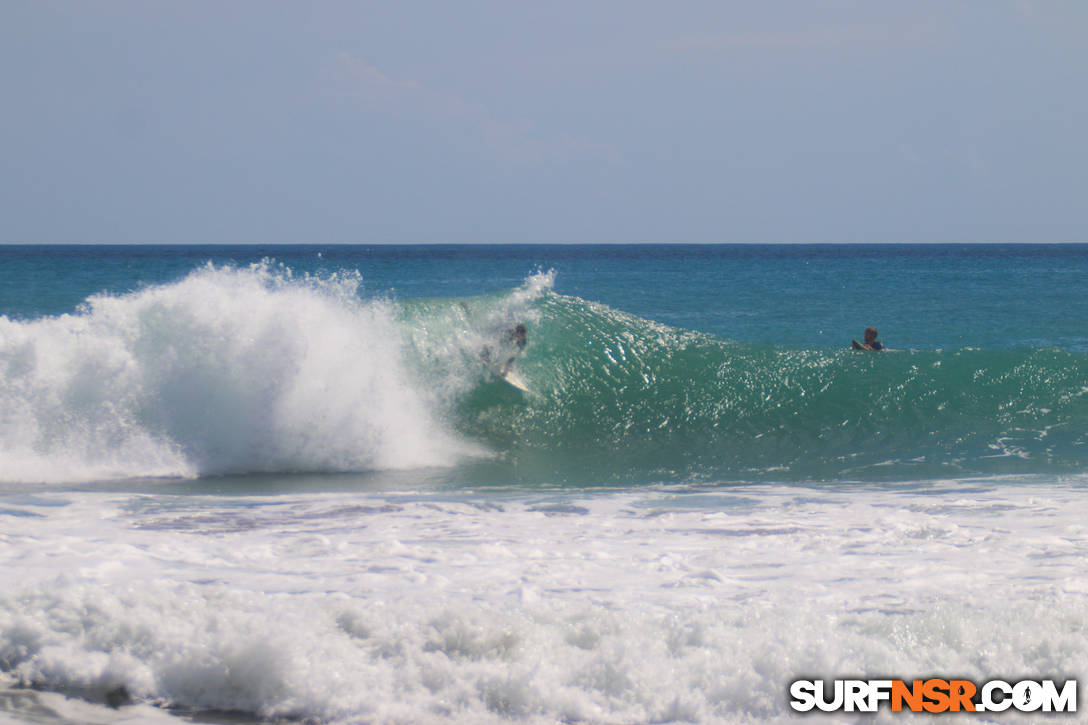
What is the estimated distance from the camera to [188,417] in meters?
8.65

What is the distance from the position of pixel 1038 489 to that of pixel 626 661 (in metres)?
4.86

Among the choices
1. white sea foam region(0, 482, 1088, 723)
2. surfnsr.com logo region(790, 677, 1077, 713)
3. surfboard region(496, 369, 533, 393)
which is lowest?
surfnsr.com logo region(790, 677, 1077, 713)

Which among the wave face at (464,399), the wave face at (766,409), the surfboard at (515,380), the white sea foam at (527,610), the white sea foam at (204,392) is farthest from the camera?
the surfboard at (515,380)

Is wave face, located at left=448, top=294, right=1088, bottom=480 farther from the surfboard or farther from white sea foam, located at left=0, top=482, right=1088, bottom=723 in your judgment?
white sea foam, located at left=0, top=482, right=1088, bottom=723

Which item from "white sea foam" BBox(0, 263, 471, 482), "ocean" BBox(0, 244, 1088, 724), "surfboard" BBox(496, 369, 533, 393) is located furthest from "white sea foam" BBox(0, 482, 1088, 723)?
"surfboard" BBox(496, 369, 533, 393)

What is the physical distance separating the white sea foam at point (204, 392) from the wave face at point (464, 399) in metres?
0.02

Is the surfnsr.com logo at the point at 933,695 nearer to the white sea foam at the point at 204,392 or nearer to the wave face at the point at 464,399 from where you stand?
the wave face at the point at 464,399

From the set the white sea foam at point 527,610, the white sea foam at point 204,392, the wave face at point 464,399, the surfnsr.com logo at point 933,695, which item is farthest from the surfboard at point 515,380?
the surfnsr.com logo at point 933,695

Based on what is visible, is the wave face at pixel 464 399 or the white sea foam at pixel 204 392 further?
the wave face at pixel 464 399

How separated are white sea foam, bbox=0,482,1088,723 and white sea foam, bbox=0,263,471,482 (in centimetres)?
222

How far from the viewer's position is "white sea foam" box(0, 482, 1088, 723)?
3.47 m

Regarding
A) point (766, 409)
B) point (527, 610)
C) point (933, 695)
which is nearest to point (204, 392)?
point (527, 610)

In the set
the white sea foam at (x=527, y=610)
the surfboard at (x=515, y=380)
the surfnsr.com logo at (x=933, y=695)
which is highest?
the surfboard at (x=515, y=380)

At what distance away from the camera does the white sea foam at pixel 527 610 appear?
347 centimetres
